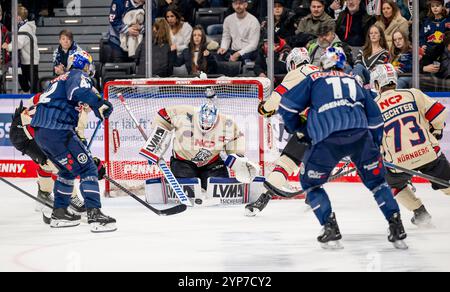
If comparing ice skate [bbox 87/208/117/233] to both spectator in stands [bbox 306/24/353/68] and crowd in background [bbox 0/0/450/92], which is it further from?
spectator in stands [bbox 306/24/353/68]

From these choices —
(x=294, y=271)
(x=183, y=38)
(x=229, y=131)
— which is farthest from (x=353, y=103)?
(x=183, y=38)

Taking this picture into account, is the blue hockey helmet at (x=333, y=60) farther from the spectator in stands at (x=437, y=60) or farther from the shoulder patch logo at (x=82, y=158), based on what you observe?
the spectator in stands at (x=437, y=60)

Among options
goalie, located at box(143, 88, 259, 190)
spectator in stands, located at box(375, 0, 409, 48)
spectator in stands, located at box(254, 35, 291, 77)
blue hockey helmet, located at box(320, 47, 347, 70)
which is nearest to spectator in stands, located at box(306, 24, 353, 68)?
spectator in stands, located at box(254, 35, 291, 77)

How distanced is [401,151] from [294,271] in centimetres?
181

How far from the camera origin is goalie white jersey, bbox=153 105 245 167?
820 cm

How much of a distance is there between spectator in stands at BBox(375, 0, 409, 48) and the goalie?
2.07m

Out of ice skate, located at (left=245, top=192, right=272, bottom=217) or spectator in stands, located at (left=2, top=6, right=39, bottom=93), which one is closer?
ice skate, located at (left=245, top=192, right=272, bottom=217)

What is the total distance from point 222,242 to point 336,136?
105 cm

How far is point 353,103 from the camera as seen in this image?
554 centimetres

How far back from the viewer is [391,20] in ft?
31.2

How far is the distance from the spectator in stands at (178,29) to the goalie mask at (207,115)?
212cm

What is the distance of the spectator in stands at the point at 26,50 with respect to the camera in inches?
407

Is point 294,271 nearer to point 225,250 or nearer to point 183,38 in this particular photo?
point 225,250

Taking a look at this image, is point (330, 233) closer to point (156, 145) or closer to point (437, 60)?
point (156, 145)
